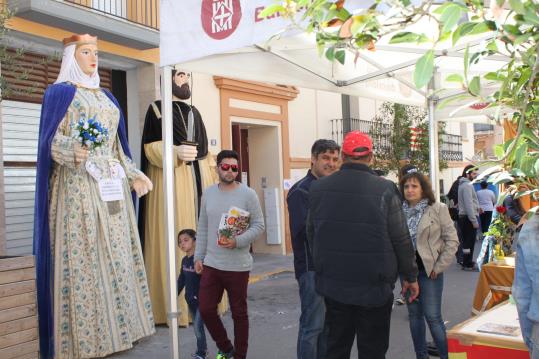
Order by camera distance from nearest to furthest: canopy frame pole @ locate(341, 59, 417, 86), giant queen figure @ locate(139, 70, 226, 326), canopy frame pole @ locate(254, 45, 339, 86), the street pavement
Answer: canopy frame pole @ locate(254, 45, 339, 86)
the street pavement
canopy frame pole @ locate(341, 59, 417, 86)
giant queen figure @ locate(139, 70, 226, 326)

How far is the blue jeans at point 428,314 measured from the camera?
14.2 feet

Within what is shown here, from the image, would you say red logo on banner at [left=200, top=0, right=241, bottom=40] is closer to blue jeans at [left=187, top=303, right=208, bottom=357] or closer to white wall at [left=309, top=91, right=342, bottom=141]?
blue jeans at [left=187, top=303, right=208, bottom=357]

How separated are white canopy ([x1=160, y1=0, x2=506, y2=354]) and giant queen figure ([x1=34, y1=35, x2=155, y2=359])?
3.77ft

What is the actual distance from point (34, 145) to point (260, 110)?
4.96 meters

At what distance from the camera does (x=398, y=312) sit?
6.75 metres

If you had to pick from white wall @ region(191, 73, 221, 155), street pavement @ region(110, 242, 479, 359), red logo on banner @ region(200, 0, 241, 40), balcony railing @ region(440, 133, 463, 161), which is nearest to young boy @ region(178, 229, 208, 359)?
street pavement @ region(110, 242, 479, 359)

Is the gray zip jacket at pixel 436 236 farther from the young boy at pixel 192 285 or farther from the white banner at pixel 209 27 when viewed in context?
the white banner at pixel 209 27

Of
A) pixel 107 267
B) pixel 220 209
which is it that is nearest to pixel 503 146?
pixel 220 209

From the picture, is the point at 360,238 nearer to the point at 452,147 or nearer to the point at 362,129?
the point at 362,129

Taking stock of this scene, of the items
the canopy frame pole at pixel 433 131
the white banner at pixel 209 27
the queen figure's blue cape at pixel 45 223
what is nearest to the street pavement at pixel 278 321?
the queen figure's blue cape at pixel 45 223

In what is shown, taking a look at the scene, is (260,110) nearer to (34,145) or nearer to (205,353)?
(34,145)

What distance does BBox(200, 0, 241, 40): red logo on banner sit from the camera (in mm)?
3662

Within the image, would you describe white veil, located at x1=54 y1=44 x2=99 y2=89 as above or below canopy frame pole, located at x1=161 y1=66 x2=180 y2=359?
above

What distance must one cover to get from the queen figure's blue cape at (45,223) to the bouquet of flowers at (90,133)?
0.80 feet
